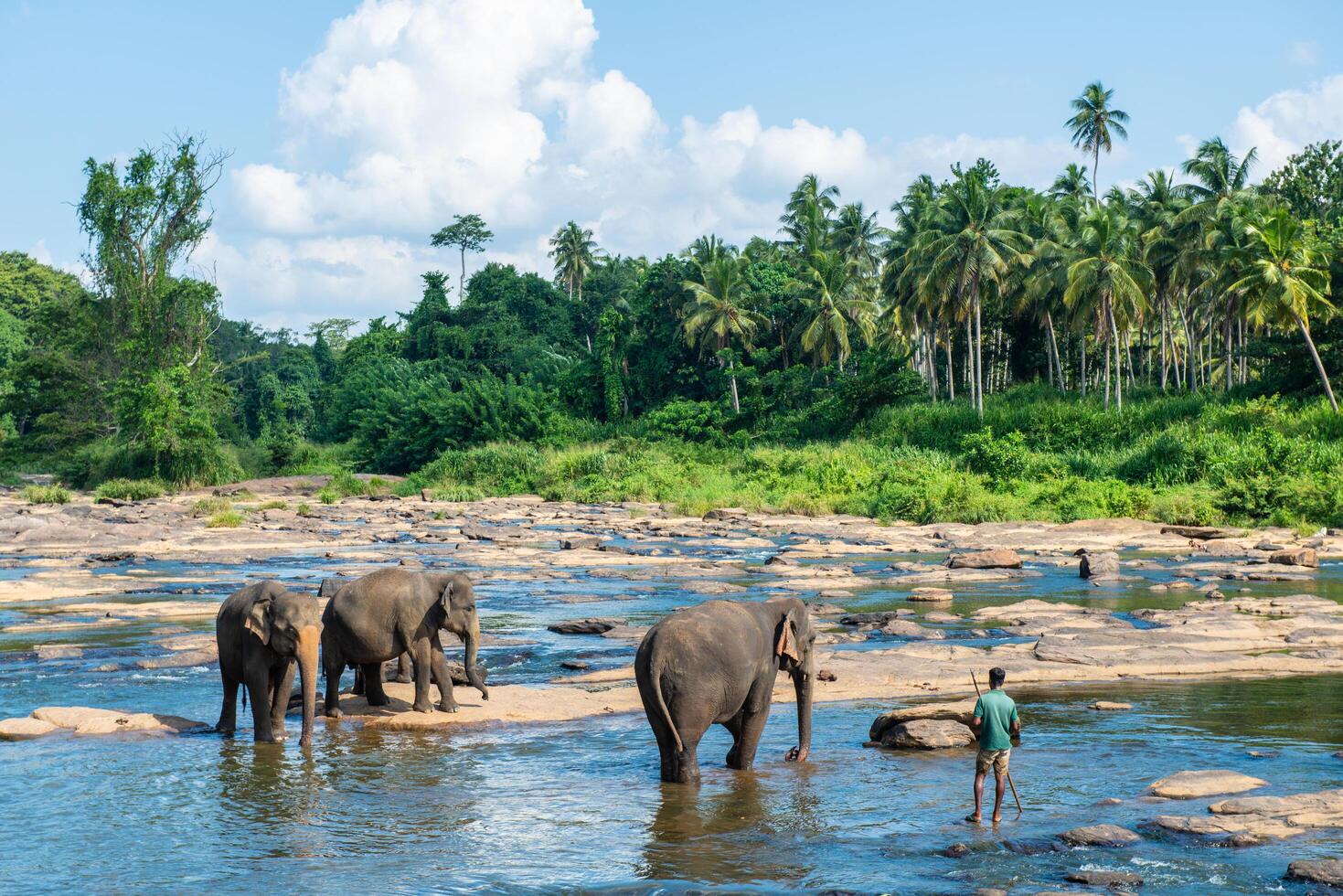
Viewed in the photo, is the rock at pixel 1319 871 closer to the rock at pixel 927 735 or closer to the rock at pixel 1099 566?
the rock at pixel 927 735

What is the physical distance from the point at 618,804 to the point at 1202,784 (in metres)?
4.90

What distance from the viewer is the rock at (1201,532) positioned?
1324 inches

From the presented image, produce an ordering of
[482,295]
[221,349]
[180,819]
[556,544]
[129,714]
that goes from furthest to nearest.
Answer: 1. [221,349]
2. [482,295]
3. [556,544]
4. [129,714]
5. [180,819]

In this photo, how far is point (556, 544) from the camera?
35.8m

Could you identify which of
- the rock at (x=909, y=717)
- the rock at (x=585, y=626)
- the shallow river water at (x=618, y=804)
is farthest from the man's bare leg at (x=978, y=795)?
the rock at (x=585, y=626)

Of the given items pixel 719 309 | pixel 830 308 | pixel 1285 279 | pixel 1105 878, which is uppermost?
pixel 719 309

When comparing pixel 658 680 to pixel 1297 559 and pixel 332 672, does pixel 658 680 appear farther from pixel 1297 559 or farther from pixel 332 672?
pixel 1297 559

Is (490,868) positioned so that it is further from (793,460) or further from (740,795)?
(793,460)

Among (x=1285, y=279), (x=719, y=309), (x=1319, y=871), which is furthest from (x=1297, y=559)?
(x=719, y=309)

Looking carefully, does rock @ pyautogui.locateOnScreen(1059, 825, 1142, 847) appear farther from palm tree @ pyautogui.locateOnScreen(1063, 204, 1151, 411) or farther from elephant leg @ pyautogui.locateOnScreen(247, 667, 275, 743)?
palm tree @ pyautogui.locateOnScreen(1063, 204, 1151, 411)

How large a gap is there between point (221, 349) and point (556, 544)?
73507 millimetres

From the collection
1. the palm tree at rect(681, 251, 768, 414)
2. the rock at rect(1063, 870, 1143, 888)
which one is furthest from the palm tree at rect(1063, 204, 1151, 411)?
the rock at rect(1063, 870, 1143, 888)

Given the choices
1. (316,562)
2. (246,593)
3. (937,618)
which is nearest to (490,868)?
(246,593)

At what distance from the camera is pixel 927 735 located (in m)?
12.2
